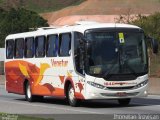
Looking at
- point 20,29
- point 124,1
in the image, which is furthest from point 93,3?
point 20,29

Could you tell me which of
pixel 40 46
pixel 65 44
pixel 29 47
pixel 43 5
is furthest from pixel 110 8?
pixel 65 44

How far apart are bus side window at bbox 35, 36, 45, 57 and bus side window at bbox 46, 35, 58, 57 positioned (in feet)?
1.78

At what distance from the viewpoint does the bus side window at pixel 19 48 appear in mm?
28953

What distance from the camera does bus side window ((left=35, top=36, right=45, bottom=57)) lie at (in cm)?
2653

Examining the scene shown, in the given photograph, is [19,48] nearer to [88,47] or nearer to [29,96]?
[29,96]

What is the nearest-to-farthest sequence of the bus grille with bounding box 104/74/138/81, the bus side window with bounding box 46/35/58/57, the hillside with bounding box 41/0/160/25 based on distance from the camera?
the bus grille with bounding box 104/74/138/81 → the bus side window with bounding box 46/35/58/57 → the hillside with bounding box 41/0/160/25

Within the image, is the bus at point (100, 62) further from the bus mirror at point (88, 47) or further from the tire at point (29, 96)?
the tire at point (29, 96)

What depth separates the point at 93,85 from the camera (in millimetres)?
22328

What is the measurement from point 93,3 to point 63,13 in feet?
25.3

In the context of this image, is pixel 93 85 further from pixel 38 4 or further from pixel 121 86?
pixel 38 4

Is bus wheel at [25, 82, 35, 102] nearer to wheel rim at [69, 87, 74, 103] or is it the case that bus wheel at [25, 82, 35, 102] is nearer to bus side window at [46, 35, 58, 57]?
bus side window at [46, 35, 58, 57]

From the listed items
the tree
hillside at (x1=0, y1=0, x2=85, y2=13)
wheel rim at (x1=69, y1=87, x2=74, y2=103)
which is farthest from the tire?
hillside at (x1=0, y1=0, x2=85, y2=13)

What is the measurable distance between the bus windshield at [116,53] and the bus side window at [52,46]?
2.71m

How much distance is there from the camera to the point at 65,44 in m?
24.2
